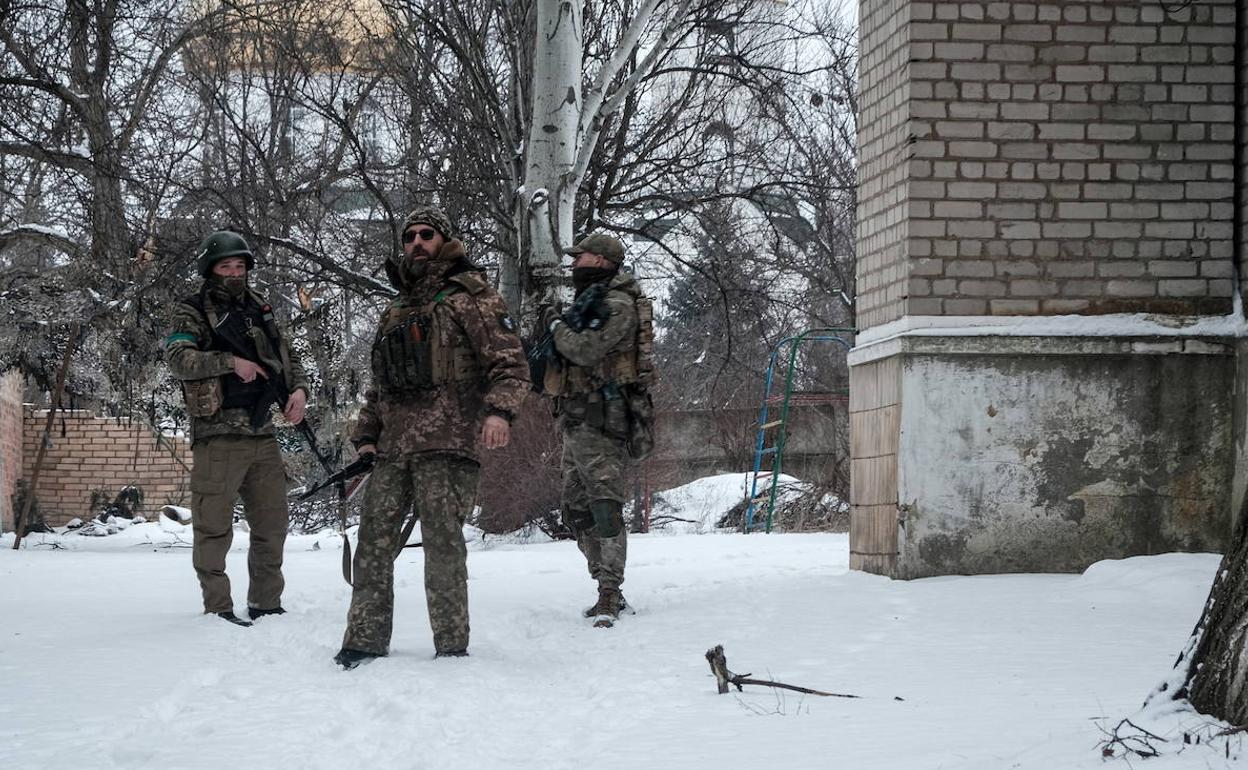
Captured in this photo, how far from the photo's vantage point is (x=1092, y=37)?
7.24 m

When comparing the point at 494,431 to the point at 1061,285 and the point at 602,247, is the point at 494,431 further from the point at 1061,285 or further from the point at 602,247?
the point at 1061,285

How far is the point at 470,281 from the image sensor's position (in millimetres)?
5277

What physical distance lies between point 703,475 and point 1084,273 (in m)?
17.9

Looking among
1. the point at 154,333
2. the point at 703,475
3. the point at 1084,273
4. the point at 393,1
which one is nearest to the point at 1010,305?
the point at 1084,273

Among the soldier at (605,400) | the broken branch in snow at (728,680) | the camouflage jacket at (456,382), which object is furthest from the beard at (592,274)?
the broken branch in snow at (728,680)

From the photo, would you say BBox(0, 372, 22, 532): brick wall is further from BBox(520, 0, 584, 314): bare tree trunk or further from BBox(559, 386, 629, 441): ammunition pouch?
BBox(559, 386, 629, 441): ammunition pouch

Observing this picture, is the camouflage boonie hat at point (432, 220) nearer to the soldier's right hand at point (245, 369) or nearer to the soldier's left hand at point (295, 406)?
the soldier's right hand at point (245, 369)

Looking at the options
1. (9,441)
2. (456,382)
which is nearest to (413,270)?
(456,382)

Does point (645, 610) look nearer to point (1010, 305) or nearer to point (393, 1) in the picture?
point (1010, 305)

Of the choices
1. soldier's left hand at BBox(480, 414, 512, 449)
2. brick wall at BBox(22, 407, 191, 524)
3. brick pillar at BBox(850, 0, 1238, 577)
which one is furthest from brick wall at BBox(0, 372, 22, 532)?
soldier's left hand at BBox(480, 414, 512, 449)

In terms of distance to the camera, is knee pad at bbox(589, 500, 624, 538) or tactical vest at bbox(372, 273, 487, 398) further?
knee pad at bbox(589, 500, 624, 538)

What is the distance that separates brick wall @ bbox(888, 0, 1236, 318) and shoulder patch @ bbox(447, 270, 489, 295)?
110 inches

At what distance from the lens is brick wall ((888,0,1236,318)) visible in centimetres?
720

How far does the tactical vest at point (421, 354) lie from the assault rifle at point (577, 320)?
110 centimetres
